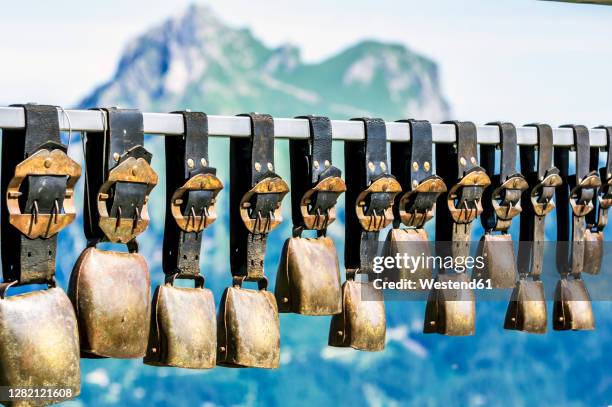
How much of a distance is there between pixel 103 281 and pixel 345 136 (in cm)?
66

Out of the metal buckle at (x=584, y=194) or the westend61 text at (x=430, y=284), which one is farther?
the metal buckle at (x=584, y=194)

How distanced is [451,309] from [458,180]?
29cm

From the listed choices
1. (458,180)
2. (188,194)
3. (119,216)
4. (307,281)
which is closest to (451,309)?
(458,180)

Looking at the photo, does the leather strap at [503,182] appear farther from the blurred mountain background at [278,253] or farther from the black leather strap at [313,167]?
the blurred mountain background at [278,253]

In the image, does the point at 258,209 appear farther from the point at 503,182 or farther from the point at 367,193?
the point at 503,182

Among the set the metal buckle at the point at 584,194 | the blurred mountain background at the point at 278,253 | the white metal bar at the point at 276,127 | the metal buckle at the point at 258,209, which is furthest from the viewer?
the blurred mountain background at the point at 278,253

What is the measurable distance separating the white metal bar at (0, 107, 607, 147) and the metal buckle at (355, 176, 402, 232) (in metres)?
0.11

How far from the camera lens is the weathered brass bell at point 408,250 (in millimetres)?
2691

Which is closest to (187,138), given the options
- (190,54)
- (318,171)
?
(318,171)

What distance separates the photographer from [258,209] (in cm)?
246

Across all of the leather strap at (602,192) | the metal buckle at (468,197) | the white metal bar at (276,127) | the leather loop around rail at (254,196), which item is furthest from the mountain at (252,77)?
the leather loop around rail at (254,196)

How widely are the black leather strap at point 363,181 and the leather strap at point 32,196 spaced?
0.72m

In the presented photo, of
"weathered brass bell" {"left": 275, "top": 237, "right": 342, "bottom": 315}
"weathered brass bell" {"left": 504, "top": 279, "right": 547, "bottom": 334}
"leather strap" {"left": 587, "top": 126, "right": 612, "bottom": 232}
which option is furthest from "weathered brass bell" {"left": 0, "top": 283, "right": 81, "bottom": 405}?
"leather strap" {"left": 587, "top": 126, "right": 612, "bottom": 232}

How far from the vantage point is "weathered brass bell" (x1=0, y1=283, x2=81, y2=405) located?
2.06m
